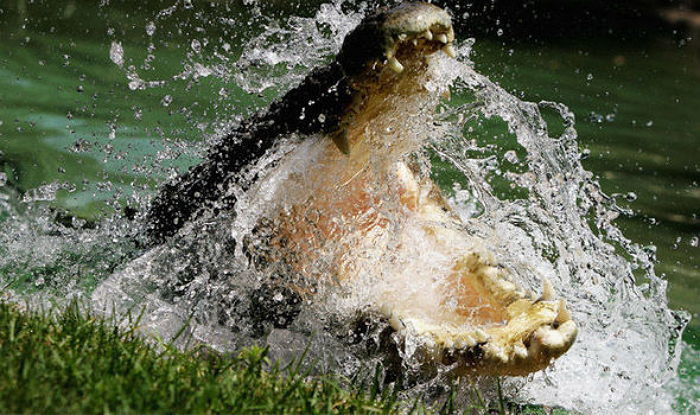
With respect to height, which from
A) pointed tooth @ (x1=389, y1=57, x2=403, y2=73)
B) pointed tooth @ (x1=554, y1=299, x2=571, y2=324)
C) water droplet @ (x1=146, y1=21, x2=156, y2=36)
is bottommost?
pointed tooth @ (x1=554, y1=299, x2=571, y2=324)

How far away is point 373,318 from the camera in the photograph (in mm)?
2484

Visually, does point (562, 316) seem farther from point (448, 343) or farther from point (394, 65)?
point (394, 65)

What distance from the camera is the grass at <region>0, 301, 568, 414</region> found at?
168 cm

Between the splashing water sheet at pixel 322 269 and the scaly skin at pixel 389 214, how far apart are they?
0.20 feet

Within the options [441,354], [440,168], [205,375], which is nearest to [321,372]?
[441,354]

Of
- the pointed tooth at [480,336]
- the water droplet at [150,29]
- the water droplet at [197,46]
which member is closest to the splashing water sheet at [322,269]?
the pointed tooth at [480,336]

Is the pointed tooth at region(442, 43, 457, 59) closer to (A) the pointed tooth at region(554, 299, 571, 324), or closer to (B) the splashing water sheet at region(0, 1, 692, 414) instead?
(B) the splashing water sheet at region(0, 1, 692, 414)

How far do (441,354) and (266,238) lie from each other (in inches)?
26.2

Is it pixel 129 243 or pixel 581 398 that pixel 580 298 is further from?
pixel 129 243

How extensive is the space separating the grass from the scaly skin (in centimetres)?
23

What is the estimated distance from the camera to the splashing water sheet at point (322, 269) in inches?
104

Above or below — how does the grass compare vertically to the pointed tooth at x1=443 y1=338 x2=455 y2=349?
above

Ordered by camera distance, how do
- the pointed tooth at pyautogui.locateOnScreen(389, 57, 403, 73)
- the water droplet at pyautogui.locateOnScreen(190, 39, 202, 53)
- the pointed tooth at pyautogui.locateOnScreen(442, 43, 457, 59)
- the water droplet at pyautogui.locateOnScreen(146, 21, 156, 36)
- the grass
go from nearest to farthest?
the grass → the pointed tooth at pyautogui.locateOnScreen(389, 57, 403, 73) → the pointed tooth at pyautogui.locateOnScreen(442, 43, 457, 59) → the water droplet at pyautogui.locateOnScreen(146, 21, 156, 36) → the water droplet at pyautogui.locateOnScreen(190, 39, 202, 53)

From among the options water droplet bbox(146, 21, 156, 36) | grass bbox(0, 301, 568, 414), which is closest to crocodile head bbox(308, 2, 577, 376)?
grass bbox(0, 301, 568, 414)
